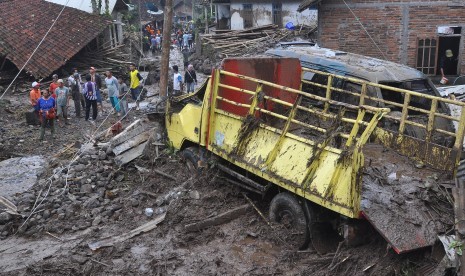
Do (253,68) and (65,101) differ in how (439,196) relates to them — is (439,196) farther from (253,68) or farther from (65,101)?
(65,101)

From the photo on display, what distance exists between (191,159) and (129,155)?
145 cm

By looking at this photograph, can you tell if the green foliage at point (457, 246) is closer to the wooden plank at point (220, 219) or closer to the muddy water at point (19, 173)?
the wooden plank at point (220, 219)

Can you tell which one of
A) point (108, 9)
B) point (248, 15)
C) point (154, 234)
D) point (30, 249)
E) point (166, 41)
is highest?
point (108, 9)

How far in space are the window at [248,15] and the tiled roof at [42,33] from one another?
26.9 feet

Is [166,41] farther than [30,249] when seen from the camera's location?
Yes

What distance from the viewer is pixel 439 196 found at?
6117mm

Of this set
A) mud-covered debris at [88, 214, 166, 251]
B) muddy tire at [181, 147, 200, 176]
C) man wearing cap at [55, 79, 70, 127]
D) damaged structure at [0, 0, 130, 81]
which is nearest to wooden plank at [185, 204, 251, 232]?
mud-covered debris at [88, 214, 166, 251]

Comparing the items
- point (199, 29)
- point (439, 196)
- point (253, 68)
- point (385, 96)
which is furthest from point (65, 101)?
point (199, 29)

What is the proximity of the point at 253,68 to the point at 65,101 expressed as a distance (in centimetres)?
824

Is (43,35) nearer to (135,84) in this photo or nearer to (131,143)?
(135,84)

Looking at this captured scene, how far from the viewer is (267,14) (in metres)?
28.4

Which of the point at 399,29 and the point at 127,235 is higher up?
the point at 399,29

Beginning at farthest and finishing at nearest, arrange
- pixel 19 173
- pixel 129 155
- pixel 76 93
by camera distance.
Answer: pixel 76 93 < pixel 19 173 < pixel 129 155

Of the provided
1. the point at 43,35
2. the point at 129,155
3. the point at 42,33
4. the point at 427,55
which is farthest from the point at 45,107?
the point at 427,55
